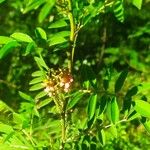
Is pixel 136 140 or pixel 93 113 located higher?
pixel 93 113

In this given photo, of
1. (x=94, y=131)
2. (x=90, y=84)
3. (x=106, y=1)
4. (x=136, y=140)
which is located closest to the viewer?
(x=106, y=1)

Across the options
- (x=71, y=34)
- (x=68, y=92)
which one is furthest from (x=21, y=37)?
(x=68, y=92)

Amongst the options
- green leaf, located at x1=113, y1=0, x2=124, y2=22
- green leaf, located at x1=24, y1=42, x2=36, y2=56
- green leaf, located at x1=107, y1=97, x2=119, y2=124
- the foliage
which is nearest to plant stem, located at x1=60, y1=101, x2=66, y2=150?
the foliage

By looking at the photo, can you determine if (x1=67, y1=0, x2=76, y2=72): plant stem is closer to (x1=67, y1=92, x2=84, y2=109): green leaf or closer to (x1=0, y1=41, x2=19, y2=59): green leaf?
(x1=67, y1=92, x2=84, y2=109): green leaf

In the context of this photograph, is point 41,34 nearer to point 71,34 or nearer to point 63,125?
point 71,34

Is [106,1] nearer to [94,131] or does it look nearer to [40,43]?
[40,43]

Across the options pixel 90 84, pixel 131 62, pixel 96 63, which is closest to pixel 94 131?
pixel 90 84
